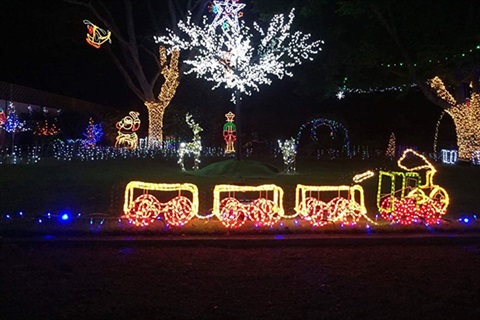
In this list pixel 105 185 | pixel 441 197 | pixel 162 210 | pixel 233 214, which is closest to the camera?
pixel 233 214

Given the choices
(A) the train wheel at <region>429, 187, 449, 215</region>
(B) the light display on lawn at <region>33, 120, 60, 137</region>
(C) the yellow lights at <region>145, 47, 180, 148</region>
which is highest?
(C) the yellow lights at <region>145, 47, 180, 148</region>

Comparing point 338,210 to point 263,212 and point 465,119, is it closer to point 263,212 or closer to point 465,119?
point 263,212

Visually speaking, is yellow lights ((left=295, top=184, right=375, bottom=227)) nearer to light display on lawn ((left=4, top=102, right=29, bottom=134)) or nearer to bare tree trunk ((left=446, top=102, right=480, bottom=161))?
bare tree trunk ((left=446, top=102, right=480, bottom=161))

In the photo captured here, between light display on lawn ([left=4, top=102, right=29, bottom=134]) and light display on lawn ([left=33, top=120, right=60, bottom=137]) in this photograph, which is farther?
light display on lawn ([left=33, top=120, right=60, bottom=137])

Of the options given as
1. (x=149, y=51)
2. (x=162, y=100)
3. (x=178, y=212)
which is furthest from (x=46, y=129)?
(x=178, y=212)

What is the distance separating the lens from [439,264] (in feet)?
22.7

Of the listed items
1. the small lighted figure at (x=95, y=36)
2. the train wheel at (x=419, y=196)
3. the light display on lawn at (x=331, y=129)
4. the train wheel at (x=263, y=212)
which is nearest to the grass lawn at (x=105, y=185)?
the train wheel at (x=419, y=196)

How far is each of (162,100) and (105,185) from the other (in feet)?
56.5

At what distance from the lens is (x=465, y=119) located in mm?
24906

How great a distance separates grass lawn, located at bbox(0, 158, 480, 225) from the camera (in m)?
10.8

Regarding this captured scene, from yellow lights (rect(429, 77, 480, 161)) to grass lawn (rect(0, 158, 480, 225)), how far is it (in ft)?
14.9

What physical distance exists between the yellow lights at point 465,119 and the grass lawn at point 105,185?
4547 mm

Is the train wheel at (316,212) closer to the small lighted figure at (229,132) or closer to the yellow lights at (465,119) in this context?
the yellow lights at (465,119)

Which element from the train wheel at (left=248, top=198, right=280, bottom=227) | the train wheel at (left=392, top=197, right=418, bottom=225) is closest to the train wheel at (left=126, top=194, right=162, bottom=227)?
the train wheel at (left=248, top=198, right=280, bottom=227)
